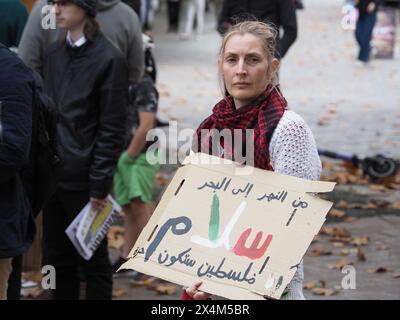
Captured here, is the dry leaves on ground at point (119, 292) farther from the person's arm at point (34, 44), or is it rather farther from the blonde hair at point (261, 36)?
the blonde hair at point (261, 36)

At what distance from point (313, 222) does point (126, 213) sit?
12.9ft

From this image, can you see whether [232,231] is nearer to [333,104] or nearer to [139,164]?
[139,164]

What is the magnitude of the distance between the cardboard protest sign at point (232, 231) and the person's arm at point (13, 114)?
2.75 feet

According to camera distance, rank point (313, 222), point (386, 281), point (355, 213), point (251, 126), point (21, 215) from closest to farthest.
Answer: point (313, 222), point (251, 126), point (21, 215), point (386, 281), point (355, 213)

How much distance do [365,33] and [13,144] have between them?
1639 cm

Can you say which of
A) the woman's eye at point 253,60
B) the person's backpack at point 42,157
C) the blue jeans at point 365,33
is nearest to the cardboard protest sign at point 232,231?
the woman's eye at point 253,60

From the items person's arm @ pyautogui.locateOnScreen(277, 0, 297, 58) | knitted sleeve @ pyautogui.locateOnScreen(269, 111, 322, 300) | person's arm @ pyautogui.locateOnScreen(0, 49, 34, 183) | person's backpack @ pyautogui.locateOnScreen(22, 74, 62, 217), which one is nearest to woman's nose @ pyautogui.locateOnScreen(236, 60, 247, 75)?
knitted sleeve @ pyautogui.locateOnScreen(269, 111, 322, 300)

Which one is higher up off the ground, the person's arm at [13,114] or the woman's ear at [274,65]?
the woman's ear at [274,65]

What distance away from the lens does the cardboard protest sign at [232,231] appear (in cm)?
345

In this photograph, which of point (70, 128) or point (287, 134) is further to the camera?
point (70, 128)

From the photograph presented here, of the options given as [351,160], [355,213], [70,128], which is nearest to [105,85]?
[70,128]

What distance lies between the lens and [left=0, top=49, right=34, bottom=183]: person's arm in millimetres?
4203
